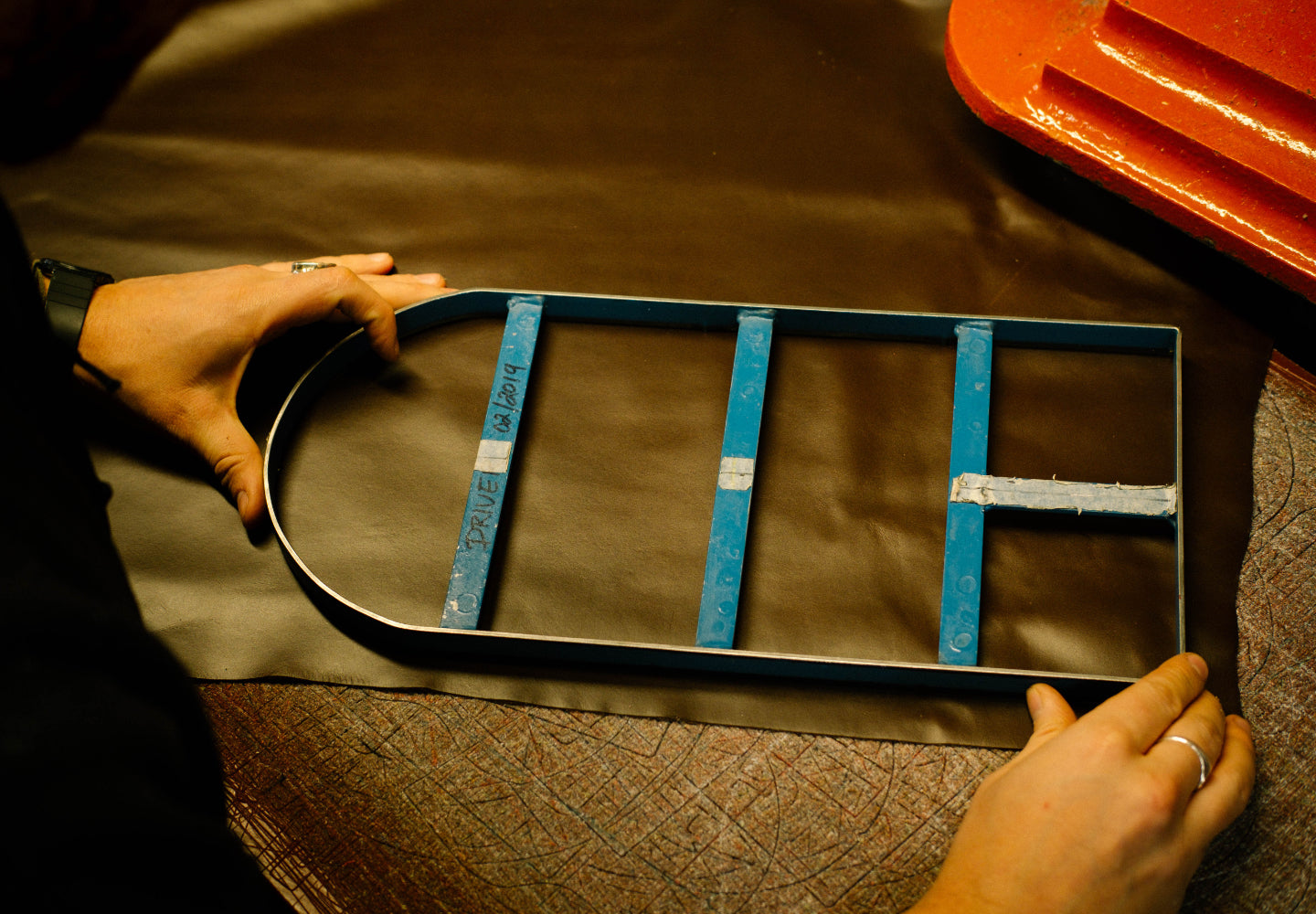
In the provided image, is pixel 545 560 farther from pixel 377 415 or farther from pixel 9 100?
pixel 9 100

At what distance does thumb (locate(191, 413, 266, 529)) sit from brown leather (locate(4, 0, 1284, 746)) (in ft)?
0.22

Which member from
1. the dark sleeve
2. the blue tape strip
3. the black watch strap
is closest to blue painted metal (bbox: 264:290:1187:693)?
the blue tape strip

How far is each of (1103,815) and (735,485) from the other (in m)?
0.65

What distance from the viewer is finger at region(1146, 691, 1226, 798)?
1.10m

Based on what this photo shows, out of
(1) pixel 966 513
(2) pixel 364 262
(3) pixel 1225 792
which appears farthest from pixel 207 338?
(3) pixel 1225 792

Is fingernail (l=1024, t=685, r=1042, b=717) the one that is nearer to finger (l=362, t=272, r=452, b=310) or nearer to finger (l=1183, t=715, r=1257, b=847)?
finger (l=1183, t=715, r=1257, b=847)

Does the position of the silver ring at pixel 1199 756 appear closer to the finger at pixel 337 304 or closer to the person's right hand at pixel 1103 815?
the person's right hand at pixel 1103 815

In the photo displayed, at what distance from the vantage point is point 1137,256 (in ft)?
5.39

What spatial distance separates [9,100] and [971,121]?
1.98 meters

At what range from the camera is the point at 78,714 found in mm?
605

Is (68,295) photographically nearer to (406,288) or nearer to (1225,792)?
(406,288)

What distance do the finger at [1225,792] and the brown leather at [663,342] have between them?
0.52ft

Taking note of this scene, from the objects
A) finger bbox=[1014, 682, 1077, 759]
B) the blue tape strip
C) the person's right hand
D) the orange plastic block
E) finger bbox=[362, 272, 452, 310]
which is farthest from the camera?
finger bbox=[362, 272, 452, 310]

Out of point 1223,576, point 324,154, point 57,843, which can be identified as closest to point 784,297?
point 1223,576
